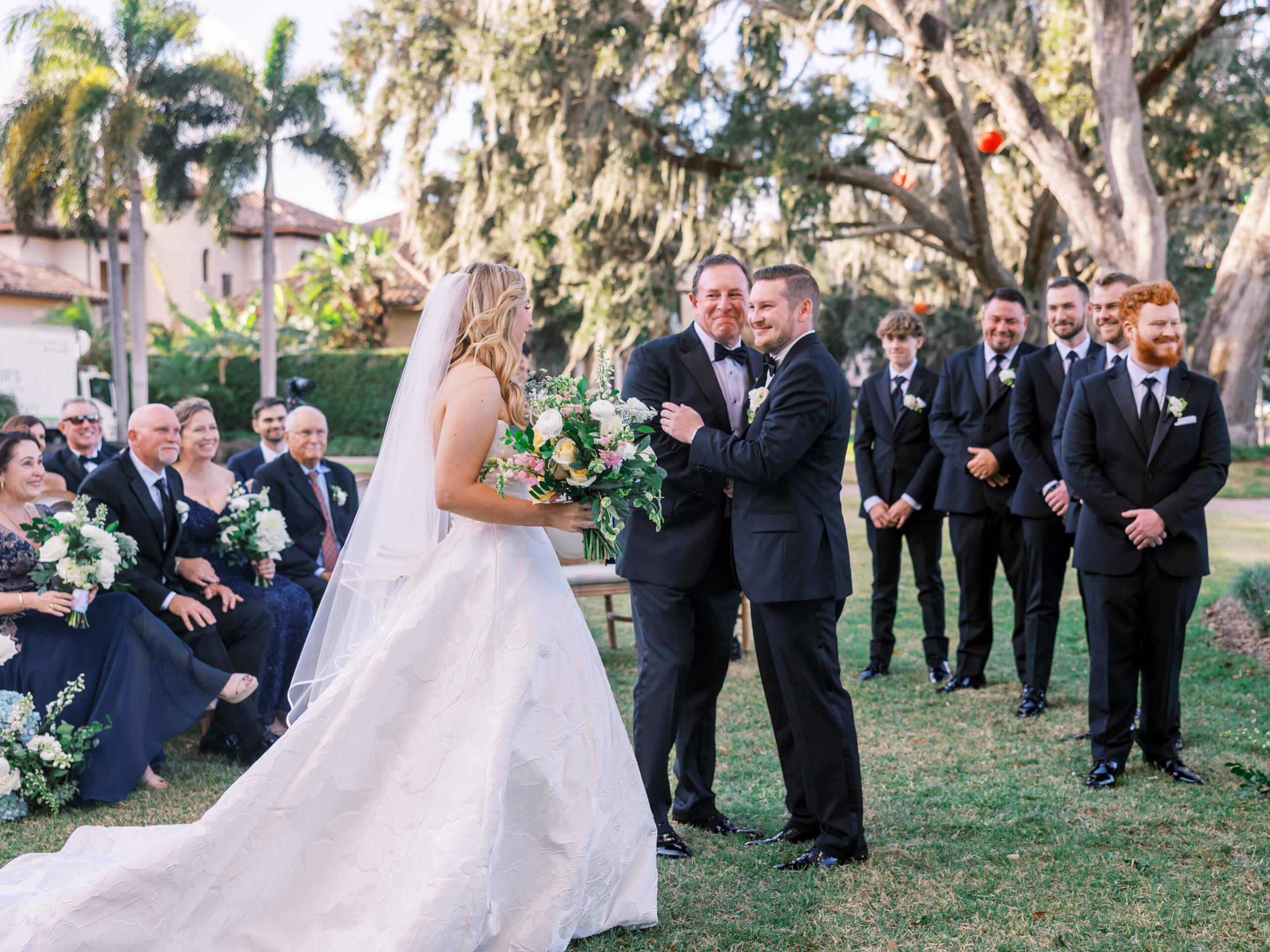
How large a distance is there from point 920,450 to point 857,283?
56.3 feet

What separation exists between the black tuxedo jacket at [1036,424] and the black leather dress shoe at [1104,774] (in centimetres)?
168

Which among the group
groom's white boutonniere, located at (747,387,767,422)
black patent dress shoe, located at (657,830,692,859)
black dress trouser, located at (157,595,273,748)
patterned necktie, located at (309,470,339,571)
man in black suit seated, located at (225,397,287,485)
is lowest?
black patent dress shoe, located at (657,830,692,859)

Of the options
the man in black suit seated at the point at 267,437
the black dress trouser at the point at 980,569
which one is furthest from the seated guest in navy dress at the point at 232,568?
the black dress trouser at the point at 980,569

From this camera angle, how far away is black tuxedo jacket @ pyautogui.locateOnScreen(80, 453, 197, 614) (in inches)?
221

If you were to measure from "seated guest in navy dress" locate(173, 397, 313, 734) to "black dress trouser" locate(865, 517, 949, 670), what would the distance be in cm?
362

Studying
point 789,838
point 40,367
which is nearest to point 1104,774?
point 789,838

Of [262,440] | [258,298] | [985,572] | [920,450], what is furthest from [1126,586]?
[258,298]

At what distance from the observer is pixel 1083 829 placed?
443 cm

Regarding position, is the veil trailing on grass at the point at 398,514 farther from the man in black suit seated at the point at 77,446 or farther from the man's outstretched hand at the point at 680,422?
the man in black suit seated at the point at 77,446

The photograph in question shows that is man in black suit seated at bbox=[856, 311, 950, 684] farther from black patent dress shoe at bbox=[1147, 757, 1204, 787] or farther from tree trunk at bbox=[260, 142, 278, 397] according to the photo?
tree trunk at bbox=[260, 142, 278, 397]

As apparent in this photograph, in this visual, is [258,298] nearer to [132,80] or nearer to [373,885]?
[132,80]

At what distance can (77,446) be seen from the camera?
777cm

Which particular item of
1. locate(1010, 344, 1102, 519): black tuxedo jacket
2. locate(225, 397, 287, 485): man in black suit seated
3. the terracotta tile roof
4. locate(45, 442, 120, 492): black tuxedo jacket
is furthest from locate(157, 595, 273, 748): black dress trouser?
the terracotta tile roof

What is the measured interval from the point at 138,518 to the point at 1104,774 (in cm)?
481
